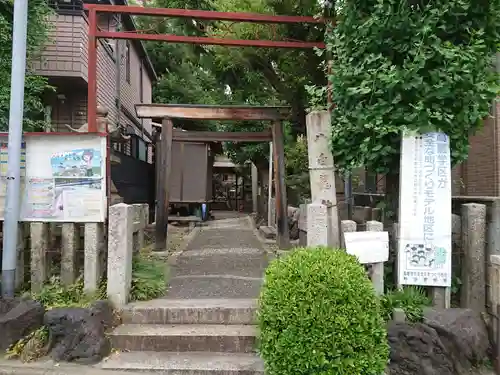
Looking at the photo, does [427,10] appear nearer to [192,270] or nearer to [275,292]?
[275,292]

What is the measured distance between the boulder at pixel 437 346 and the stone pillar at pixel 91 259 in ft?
10.8

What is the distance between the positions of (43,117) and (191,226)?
5651 millimetres

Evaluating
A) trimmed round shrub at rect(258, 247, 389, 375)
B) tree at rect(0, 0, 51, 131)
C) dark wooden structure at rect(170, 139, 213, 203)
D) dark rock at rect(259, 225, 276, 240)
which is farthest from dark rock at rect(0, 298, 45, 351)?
dark wooden structure at rect(170, 139, 213, 203)

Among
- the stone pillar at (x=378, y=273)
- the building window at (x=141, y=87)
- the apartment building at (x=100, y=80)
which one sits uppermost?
the building window at (x=141, y=87)

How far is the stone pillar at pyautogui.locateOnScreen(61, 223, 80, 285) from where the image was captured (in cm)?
474

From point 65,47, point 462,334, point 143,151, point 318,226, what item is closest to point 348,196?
point 318,226

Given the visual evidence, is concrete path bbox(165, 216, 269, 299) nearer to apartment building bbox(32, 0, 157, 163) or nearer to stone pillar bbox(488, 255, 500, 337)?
stone pillar bbox(488, 255, 500, 337)

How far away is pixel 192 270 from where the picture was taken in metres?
6.68

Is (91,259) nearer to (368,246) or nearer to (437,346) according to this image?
(368,246)

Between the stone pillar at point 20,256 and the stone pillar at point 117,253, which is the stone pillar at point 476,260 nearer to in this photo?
the stone pillar at point 117,253

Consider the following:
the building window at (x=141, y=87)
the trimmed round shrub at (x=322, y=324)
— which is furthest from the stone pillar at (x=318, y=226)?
the building window at (x=141, y=87)

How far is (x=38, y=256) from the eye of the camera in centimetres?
470

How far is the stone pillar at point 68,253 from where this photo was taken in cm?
474

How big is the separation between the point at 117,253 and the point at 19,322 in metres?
1.16
